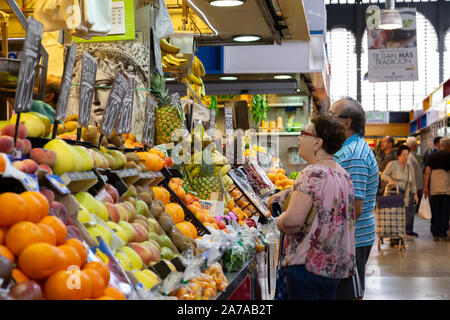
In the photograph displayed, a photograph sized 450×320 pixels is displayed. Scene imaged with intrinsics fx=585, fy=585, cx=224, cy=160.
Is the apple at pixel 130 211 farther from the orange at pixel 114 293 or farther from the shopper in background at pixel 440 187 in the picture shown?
the shopper in background at pixel 440 187

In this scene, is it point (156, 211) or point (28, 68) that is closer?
point (28, 68)

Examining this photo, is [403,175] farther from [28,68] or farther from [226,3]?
[28,68]

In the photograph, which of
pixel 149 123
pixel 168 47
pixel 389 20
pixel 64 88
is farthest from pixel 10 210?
pixel 389 20

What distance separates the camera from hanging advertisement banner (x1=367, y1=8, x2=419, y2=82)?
42.3 ft

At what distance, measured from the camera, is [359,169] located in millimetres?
3113

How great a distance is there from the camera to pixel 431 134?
19.6m

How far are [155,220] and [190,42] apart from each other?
3553 millimetres

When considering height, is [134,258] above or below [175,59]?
below

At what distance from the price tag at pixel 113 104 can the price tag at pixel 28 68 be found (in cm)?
64

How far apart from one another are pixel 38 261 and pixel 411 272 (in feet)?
20.6

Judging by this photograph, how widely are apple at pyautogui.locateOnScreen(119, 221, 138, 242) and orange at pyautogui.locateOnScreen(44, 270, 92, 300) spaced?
0.64 metres

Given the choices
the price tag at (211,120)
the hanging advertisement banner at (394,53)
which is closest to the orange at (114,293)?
the price tag at (211,120)

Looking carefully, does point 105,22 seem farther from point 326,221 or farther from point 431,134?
point 431,134

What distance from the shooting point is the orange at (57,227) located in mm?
1477
